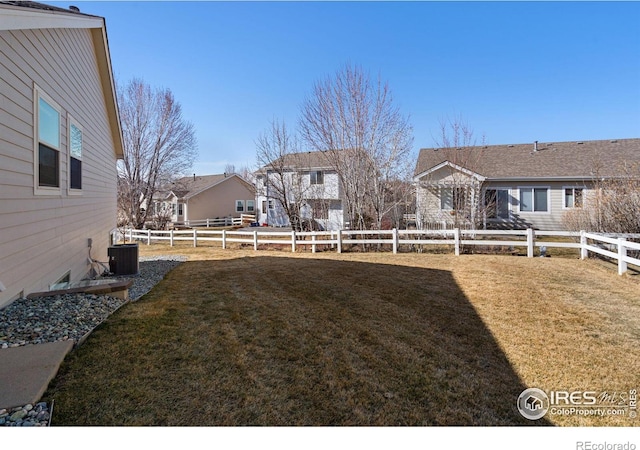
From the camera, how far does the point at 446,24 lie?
7898mm

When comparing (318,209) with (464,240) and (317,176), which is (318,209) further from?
(464,240)

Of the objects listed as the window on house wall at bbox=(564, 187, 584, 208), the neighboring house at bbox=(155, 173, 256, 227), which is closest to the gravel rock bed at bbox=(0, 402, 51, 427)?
the window on house wall at bbox=(564, 187, 584, 208)

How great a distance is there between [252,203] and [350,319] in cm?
3461

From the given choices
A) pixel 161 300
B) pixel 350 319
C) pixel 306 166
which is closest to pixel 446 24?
pixel 350 319

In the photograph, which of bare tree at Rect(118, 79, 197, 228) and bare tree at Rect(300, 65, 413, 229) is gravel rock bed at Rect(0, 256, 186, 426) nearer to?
bare tree at Rect(300, 65, 413, 229)

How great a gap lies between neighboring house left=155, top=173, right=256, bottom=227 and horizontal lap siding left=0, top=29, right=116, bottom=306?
24000 mm

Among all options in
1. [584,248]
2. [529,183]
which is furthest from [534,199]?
[584,248]

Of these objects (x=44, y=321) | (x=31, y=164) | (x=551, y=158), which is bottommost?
(x=44, y=321)

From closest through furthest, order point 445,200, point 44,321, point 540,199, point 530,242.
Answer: point 44,321
point 530,242
point 540,199
point 445,200

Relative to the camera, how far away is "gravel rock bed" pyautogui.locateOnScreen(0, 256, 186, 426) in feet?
6.76

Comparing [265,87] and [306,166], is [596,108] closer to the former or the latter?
[265,87]

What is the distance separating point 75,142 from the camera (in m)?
6.46

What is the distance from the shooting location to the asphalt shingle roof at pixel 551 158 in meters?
16.1

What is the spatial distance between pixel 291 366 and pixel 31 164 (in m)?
4.35
